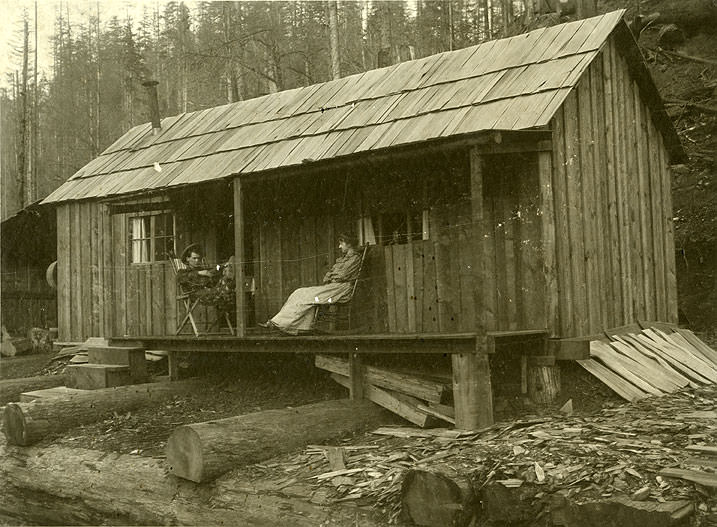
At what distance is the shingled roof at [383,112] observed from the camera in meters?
10.1

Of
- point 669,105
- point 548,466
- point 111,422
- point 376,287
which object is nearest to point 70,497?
point 111,422

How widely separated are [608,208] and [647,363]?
7.60 ft

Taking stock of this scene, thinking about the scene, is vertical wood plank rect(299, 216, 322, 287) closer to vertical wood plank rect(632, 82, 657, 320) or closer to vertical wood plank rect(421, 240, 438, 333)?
vertical wood plank rect(421, 240, 438, 333)

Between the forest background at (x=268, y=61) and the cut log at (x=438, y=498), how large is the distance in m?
10.6

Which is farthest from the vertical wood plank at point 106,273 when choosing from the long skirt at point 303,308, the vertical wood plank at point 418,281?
the vertical wood plank at point 418,281

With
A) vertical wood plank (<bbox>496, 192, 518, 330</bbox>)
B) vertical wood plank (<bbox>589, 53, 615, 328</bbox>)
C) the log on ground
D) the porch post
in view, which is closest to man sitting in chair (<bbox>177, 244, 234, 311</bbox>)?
the log on ground

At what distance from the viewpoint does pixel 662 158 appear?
1326 centimetres

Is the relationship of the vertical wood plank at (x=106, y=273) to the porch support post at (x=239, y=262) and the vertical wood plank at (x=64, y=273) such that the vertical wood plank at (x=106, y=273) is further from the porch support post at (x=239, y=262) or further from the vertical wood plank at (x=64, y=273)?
the porch support post at (x=239, y=262)

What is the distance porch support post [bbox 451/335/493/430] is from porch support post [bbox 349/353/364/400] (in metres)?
1.79

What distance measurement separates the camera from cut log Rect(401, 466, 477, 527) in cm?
634

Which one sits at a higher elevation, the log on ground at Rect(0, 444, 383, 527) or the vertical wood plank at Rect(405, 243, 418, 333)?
the vertical wood plank at Rect(405, 243, 418, 333)

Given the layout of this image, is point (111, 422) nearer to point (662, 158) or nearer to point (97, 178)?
point (97, 178)

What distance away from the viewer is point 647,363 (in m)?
10.4

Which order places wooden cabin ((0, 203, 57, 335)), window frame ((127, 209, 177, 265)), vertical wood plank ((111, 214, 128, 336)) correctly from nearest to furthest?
window frame ((127, 209, 177, 265)) < vertical wood plank ((111, 214, 128, 336)) < wooden cabin ((0, 203, 57, 335))
